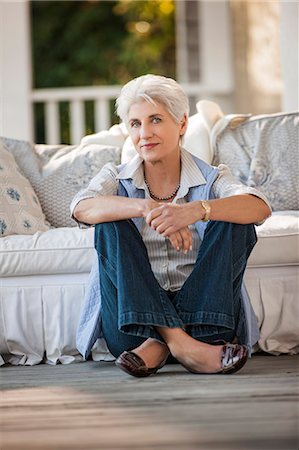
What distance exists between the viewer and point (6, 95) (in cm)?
639

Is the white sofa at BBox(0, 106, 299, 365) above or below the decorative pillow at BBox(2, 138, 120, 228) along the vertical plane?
below

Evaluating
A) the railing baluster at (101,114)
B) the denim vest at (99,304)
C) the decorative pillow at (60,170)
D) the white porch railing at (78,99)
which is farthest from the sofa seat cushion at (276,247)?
the white porch railing at (78,99)

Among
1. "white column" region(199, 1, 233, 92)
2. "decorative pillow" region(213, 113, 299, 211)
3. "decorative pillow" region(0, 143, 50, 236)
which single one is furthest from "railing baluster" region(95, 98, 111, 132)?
"decorative pillow" region(0, 143, 50, 236)

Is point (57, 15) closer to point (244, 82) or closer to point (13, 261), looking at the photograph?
point (244, 82)

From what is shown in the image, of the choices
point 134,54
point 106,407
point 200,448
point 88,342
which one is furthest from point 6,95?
point 134,54

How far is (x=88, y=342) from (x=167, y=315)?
39 cm

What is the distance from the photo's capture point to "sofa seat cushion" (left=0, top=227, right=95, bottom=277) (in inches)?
131

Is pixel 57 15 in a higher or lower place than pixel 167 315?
higher

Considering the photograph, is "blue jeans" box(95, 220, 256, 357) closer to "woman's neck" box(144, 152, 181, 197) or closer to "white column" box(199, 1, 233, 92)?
"woman's neck" box(144, 152, 181, 197)

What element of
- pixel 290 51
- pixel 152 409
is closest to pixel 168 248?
pixel 152 409

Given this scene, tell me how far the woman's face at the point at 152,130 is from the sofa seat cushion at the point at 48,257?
0.50m

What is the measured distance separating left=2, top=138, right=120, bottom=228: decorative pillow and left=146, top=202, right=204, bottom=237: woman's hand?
3.64ft

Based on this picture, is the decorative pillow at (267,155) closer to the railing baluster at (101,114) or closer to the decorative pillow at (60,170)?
the decorative pillow at (60,170)

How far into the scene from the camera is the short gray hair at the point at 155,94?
298cm
